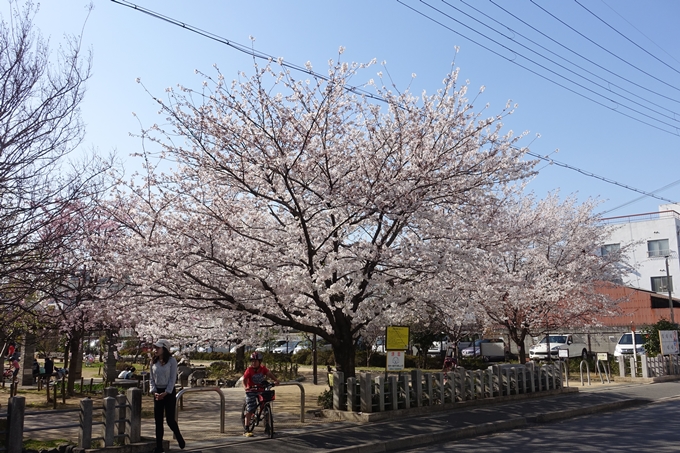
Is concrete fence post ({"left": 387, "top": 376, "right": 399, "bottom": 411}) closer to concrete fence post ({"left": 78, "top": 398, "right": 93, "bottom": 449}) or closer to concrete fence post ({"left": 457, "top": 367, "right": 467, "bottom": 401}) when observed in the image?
concrete fence post ({"left": 457, "top": 367, "right": 467, "bottom": 401})

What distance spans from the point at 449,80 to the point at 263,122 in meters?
4.59

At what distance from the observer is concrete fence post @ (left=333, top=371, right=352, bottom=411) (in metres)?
13.4

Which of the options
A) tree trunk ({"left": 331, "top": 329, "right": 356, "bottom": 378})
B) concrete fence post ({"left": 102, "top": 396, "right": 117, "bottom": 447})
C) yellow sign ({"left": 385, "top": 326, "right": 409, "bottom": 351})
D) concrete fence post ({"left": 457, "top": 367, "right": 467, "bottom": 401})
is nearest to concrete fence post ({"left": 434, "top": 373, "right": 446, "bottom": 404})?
concrete fence post ({"left": 457, "top": 367, "right": 467, "bottom": 401})

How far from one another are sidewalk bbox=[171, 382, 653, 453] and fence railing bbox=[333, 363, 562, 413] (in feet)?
1.64

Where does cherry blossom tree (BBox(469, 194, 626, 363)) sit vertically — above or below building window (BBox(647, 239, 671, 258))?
below

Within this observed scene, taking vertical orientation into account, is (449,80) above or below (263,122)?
above

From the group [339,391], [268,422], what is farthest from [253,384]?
[339,391]

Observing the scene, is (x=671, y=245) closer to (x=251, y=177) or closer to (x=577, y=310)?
(x=577, y=310)

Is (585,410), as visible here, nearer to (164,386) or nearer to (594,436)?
(594,436)

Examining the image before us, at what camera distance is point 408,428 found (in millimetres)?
11953

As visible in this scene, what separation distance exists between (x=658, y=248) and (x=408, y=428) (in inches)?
1816

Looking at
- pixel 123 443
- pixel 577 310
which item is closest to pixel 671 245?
pixel 577 310

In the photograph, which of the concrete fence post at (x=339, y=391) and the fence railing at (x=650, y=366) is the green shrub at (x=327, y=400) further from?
the fence railing at (x=650, y=366)

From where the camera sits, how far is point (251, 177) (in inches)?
500
